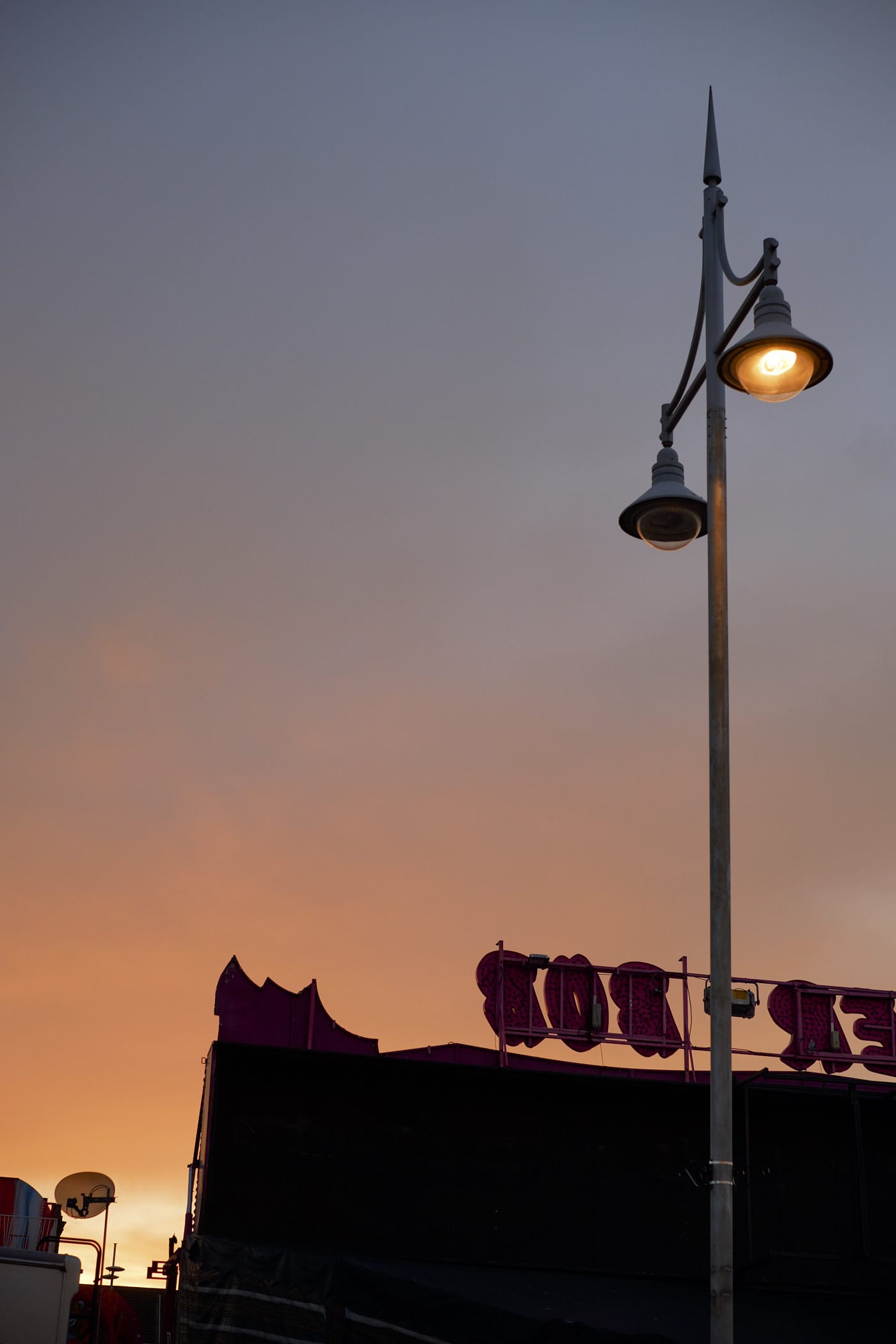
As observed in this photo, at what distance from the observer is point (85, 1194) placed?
3606cm

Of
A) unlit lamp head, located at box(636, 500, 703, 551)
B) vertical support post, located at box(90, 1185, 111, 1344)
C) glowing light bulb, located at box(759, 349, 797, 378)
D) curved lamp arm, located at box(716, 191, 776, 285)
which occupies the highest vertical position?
curved lamp arm, located at box(716, 191, 776, 285)

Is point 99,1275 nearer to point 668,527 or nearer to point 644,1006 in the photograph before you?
point 644,1006

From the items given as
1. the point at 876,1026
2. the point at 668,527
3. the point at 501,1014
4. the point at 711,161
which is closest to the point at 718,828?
the point at 668,527

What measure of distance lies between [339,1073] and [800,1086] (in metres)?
7.99

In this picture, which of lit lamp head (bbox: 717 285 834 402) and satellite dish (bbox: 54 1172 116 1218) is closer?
lit lamp head (bbox: 717 285 834 402)

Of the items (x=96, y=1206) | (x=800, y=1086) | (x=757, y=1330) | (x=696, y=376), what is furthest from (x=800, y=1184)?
(x=96, y=1206)

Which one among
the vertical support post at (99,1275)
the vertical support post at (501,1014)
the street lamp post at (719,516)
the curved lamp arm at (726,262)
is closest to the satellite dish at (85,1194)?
the vertical support post at (99,1275)

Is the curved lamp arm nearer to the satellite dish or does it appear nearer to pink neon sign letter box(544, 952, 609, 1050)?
pink neon sign letter box(544, 952, 609, 1050)

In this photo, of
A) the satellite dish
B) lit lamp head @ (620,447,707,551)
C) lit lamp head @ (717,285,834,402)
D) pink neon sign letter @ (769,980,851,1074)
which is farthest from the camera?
the satellite dish

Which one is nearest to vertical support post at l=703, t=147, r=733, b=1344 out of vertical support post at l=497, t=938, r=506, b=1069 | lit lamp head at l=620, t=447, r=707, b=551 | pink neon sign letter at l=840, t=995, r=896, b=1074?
lit lamp head at l=620, t=447, r=707, b=551

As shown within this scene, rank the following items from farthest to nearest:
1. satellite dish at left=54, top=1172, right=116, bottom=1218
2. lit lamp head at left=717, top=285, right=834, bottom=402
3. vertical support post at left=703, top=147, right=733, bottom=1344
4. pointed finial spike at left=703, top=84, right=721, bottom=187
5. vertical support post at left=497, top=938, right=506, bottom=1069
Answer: satellite dish at left=54, top=1172, right=116, bottom=1218 → vertical support post at left=497, top=938, right=506, bottom=1069 → pointed finial spike at left=703, top=84, right=721, bottom=187 → lit lamp head at left=717, top=285, right=834, bottom=402 → vertical support post at left=703, top=147, right=733, bottom=1344

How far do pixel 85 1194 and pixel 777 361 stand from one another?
31.3 metres

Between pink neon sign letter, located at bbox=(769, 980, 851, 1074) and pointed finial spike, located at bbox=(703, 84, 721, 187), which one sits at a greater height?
pointed finial spike, located at bbox=(703, 84, 721, 187)

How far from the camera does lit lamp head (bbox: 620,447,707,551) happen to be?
14312 mm
